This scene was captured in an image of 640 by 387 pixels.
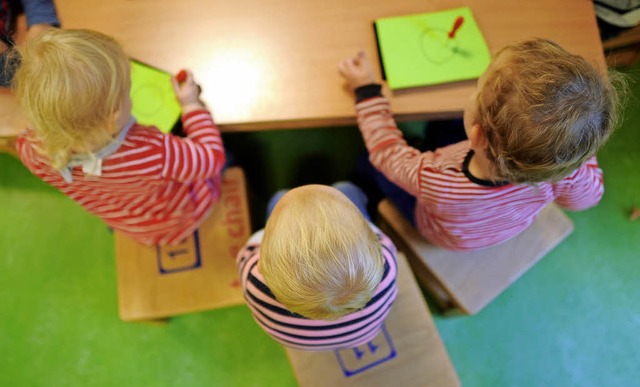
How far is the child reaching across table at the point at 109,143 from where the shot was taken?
64 centimetres

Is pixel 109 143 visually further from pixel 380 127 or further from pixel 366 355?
pixel 366 355

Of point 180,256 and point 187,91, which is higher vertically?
point 187,91

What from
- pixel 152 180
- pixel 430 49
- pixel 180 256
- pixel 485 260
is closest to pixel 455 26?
pixel 430 49

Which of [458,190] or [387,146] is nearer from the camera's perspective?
[458,190]

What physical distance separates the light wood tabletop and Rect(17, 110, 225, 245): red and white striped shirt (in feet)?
0.23

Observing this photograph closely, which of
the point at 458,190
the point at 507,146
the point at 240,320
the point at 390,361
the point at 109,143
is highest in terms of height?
the point at 109,143

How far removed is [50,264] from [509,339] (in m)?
1.50

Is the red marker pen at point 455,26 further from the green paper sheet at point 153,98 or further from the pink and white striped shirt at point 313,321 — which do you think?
the green paper sheet at point 153,98

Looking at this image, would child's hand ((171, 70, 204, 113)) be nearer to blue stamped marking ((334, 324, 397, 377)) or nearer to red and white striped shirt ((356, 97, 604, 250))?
red and white striped shirt ((356, 97, 604, 250))

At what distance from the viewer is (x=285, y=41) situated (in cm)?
86

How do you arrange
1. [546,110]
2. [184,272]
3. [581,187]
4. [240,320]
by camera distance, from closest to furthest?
[546,110]
[581,187]
[184,272]
[240,320]

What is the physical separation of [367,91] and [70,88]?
1.67 ft

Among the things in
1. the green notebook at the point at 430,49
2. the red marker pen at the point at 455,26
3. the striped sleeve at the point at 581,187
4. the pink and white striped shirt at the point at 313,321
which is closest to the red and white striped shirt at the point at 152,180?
the pink and white striped shirt at the point at 313,321

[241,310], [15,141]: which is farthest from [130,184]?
[241,310]
